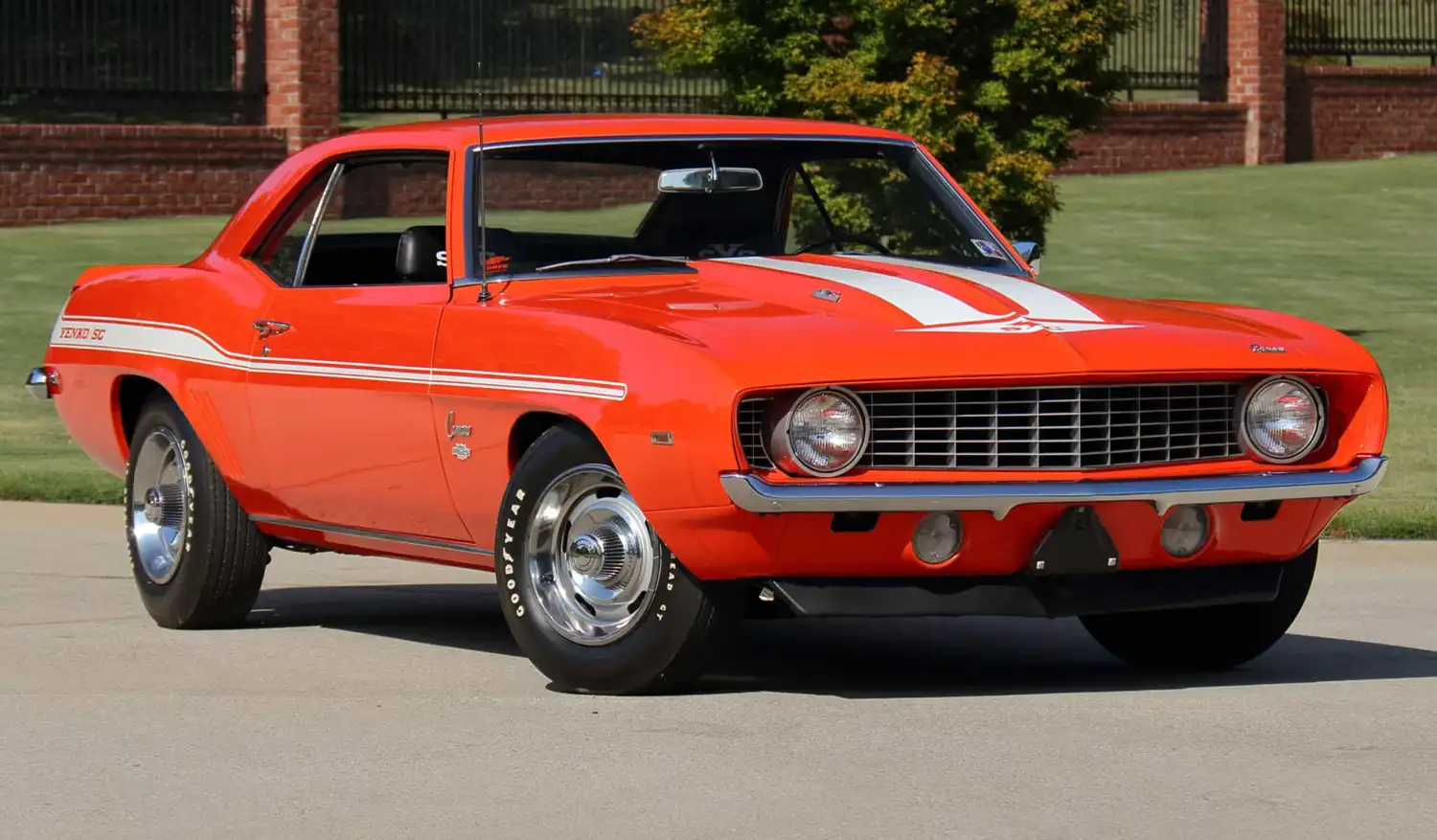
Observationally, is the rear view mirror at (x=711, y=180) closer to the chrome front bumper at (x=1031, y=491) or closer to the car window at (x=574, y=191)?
the car window at (x=574, y=191)

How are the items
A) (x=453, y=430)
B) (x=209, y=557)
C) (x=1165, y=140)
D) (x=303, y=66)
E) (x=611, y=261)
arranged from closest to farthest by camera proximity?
(x=453, y=430), (x=611, y=261), (x=209, y=557), (x=303, y=66), (x=1165, y=140)

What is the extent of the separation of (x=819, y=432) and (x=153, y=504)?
326 cm

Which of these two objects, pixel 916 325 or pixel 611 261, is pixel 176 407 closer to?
pixel 611 261

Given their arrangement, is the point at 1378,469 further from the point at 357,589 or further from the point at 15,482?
the point at 15,482

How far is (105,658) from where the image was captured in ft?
27.2

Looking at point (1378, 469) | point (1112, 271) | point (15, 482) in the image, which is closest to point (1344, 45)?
point (1112, 271)

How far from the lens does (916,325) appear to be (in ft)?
23.2

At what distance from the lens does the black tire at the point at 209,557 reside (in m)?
8.90

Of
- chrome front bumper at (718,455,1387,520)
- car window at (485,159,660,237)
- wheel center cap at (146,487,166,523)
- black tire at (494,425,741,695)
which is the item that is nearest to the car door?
car window at (485,159,660,237)

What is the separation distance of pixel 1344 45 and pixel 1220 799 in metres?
37.0

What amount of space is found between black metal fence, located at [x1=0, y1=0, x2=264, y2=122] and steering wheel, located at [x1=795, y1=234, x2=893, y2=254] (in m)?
22.8

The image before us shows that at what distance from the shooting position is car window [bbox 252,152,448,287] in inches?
345

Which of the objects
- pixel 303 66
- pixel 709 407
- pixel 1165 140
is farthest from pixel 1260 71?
pixel 709 407

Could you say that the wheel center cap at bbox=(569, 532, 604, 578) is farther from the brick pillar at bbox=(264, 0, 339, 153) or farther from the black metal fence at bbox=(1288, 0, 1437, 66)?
the black metal fence at bbox=(1288, 0, 1437, 66)
